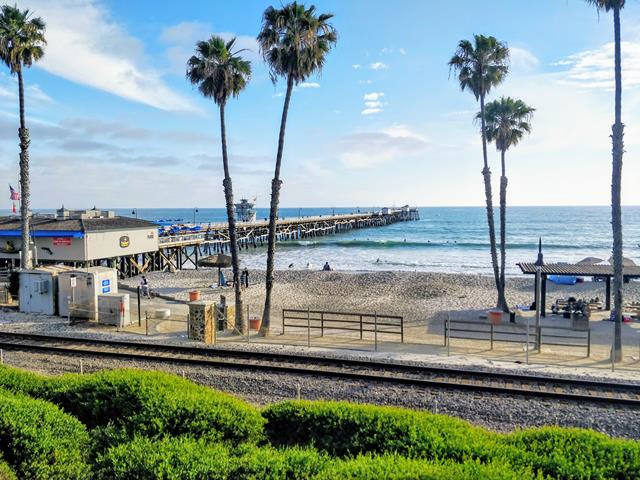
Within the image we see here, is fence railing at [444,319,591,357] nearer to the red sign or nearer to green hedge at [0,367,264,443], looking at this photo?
green hedge at [0,367,264,443]

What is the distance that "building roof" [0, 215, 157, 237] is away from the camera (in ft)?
112

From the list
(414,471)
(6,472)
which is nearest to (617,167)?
(414,471)

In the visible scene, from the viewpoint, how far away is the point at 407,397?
37.7ft

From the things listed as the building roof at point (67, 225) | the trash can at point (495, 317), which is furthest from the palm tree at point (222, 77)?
the building roof at point (67, 225)

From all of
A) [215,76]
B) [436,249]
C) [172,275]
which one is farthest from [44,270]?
[436,249]

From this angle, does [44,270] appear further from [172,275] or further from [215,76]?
[172,275]

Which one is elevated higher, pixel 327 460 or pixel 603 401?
pixel 327 460

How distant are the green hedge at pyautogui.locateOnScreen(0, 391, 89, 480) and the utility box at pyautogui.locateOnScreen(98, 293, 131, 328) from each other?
13.1 metres

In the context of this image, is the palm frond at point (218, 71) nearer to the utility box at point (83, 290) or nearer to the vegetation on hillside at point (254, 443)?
the utility box at point (83, 290)

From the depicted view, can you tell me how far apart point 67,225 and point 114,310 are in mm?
18901

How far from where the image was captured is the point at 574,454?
5.79 meters

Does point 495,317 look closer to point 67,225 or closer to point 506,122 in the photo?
point 506,122

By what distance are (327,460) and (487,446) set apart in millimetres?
1995

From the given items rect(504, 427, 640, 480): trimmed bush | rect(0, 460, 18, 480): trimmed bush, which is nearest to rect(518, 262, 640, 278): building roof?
rect(504, 427, 640, 480): trimmed bush
